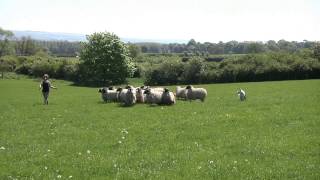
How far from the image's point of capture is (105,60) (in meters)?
103

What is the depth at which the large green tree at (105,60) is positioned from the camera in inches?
4048

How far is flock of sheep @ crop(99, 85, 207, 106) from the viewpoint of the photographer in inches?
1490

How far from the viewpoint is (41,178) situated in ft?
46.9

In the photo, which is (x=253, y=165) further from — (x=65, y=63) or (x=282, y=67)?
(x=65, y=63)

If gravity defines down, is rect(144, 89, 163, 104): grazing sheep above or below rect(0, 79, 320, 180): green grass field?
above

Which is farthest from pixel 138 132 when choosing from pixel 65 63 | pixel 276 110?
pixel 65 63

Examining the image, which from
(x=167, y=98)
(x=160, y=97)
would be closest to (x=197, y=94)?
(x=160, y=97)

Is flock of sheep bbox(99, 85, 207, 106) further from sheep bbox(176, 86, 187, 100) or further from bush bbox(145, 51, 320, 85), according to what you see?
bush bbox(145, 51, 320, 85)

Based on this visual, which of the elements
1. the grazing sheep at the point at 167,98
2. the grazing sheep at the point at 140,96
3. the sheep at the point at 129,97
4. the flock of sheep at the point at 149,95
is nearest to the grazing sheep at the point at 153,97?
the flock of sheep at the point at 149,95

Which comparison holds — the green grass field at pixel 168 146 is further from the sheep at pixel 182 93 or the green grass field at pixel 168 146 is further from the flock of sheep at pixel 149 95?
the sheep at pixel 182 93

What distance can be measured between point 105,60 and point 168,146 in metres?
85.9

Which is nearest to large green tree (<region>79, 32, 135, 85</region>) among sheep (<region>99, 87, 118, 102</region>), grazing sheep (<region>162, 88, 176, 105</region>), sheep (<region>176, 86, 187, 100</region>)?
sheep (<region>99, 87, 118, 102</region>)

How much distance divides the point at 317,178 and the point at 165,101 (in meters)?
24.4

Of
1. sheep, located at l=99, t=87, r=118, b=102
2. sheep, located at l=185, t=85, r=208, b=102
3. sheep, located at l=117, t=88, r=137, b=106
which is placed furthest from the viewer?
sheep, located at l=99, t=87, r=118, b=102
